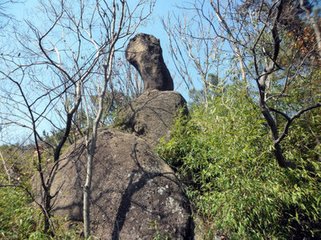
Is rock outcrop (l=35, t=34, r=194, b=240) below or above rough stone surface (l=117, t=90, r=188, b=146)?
below

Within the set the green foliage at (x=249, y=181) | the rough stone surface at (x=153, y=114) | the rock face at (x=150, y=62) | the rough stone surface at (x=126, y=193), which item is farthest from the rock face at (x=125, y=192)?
the rock face at (x=150, y=62)

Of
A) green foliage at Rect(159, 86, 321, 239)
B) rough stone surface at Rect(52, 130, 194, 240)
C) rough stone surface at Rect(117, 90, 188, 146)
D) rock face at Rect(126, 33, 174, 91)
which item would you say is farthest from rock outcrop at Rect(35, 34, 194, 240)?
rock face at Rect(126, 33, 174, 91)

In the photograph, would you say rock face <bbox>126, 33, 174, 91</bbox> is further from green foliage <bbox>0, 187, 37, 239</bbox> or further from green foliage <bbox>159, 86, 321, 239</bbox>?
green foliage <bbox>0, 187, 37, 239</bbox>

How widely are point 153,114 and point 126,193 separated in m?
2.43

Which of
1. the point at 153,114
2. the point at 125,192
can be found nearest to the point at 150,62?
the point at 153,114

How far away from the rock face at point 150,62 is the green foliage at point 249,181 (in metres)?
3.12

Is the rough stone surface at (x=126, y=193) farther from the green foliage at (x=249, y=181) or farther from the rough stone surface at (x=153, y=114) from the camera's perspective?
the rough stone surface at (x=153, y=114)

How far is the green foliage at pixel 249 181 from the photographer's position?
13.1 ft

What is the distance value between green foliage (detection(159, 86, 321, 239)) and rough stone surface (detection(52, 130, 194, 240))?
0.41 metres

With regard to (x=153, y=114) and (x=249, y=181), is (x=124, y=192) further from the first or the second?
(x=153, y=114)

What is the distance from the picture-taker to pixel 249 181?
4.10 metres

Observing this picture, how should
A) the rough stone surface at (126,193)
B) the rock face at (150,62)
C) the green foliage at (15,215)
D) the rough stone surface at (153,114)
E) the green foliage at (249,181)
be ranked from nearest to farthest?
the green foliage at (249,181), the green foliage at (15,215), the rough stone surface at (126,193), the rough stone surface at (153,114), the rock face at (150,62)

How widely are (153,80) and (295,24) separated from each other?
11.6ft

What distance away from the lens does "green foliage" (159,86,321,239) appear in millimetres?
4008
